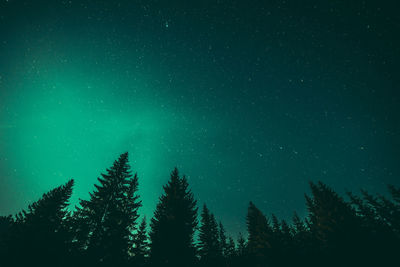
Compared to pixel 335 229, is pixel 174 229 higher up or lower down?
lower down

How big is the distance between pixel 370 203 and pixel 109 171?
3819 cm

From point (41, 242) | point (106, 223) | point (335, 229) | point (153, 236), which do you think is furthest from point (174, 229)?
point (335, 229)

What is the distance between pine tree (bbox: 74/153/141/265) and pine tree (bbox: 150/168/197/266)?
2970mm

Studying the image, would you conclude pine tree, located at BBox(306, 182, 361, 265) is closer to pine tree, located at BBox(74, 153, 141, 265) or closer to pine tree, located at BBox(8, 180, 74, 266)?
pine tree, located at BBox(74, 153, 141, 265)

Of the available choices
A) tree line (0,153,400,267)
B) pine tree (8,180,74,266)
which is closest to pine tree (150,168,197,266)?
tree line (0,153,400,267)

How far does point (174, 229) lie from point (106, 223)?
571 cm

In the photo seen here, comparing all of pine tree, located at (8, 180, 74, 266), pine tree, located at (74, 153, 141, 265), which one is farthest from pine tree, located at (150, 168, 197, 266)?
pine tree, located at (8, 180, 74, 266)

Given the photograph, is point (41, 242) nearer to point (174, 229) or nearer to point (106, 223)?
point (106, 223)

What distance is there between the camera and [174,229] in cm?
1083

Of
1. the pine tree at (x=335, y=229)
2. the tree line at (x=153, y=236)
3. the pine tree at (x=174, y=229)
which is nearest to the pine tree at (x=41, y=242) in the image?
the tree line at (x=153, y=236)

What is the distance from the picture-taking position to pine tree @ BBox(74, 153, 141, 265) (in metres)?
11.1

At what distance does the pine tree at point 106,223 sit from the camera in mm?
11092

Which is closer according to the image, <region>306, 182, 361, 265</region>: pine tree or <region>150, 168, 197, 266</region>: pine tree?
<region>150, 168, 197, 266</region>: pine tree

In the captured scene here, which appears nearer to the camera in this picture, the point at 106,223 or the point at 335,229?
the point at 106,223
